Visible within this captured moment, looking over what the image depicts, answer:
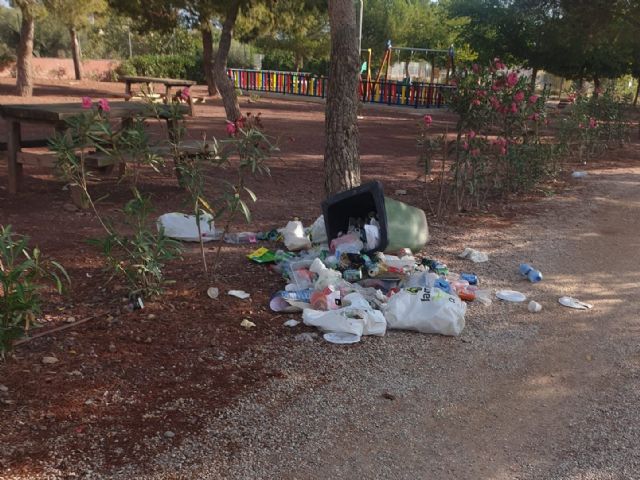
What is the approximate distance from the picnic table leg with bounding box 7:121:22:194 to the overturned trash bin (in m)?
3.49

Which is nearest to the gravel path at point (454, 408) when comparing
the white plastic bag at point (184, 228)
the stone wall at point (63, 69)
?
the white plastic bag at point (184, 228)

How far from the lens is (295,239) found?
5.22 m

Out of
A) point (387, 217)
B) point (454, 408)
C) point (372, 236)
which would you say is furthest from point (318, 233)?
point (454, 408)

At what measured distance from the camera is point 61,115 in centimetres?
590

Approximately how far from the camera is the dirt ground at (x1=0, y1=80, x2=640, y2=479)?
8.66 feet

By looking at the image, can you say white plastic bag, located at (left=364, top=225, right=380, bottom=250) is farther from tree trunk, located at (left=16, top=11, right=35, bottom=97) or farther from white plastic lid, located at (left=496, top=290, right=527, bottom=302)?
tree trunk, located at (left=16, top=11, right=35, bottom=97)

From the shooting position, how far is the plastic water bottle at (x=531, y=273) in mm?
5074

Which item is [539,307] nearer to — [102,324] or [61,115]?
[102,324]

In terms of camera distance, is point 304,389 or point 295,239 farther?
point 295,239

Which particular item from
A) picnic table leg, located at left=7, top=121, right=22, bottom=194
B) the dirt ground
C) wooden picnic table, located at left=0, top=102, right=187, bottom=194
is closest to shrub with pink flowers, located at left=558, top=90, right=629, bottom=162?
the dirt ground

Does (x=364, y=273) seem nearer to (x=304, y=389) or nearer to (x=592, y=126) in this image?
(x=304, y=389)

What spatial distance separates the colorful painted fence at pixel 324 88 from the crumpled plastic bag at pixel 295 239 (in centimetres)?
1692

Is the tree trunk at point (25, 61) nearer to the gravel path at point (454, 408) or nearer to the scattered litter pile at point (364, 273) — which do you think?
the scattered litter pile at point (364, 273)

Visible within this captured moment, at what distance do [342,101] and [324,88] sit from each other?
74.0 ft
